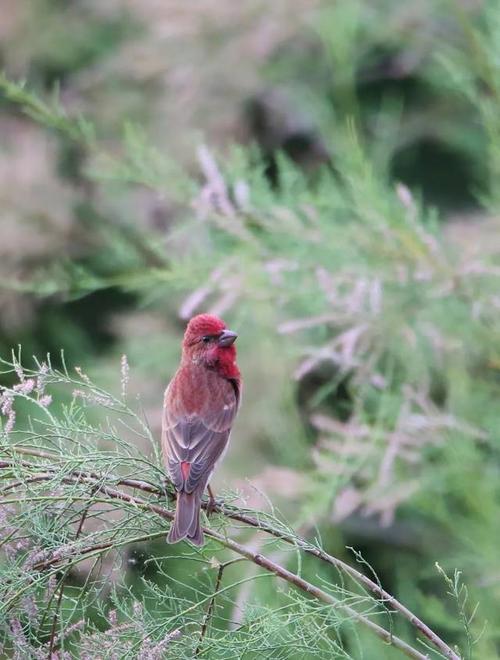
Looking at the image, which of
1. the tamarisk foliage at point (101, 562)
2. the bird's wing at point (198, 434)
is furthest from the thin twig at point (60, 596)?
the bird's wing at point (198, 434)

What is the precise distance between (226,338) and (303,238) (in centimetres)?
125

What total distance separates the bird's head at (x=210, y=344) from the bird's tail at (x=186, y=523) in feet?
4.72

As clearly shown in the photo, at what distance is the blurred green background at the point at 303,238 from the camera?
237 inches

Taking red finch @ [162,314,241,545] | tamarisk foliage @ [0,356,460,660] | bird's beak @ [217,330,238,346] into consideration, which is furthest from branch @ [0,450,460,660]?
bird's beak @ [217,330,238,346]

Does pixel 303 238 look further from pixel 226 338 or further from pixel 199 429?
pixel 199 429

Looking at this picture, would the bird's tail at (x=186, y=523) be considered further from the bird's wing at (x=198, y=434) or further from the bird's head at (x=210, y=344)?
the bird's head at (x=210, y=344)

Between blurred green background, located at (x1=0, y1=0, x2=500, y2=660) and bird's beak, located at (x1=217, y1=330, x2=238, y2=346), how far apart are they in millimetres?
528

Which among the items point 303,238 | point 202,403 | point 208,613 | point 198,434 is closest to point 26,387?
point 208,613

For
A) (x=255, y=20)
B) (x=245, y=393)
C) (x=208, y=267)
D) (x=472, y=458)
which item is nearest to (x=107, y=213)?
(x=255, y=20)

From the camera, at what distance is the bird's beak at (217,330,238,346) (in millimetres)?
5011

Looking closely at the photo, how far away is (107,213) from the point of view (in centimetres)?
1090

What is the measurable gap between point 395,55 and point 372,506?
16.8ft

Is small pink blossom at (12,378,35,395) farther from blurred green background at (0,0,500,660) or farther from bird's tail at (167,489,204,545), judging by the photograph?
blurred green background at (0,0,500,660)

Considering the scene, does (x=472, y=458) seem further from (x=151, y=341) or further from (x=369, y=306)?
(x=151, y=341)
